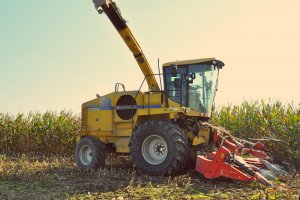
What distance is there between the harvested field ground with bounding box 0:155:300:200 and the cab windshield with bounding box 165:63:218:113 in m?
1.53

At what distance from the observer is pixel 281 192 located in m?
6.00

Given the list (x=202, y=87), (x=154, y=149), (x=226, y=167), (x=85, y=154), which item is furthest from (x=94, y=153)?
(x=226, y=167)

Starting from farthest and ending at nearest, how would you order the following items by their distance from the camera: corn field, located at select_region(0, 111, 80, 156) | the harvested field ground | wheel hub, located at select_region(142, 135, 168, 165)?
corn field, located at select_region(0, 111, 80, 156)
wheel hub, located at select_region(142, 135, 168, 165)
the harvested field ground

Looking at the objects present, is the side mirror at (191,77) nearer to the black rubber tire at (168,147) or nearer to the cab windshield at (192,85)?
the cab windshield at (192,85)

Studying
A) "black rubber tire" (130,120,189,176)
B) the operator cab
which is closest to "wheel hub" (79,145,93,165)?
"black rubber tire" (130,120,189,176)

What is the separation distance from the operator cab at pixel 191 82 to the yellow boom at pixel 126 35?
0.89 meters

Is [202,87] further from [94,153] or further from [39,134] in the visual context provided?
[39,134]

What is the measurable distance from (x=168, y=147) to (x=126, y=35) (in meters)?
3.35

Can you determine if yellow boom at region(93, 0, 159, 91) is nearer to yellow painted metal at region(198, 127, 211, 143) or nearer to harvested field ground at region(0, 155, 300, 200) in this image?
yellow painted metal at region(198, 127, 211, 143)

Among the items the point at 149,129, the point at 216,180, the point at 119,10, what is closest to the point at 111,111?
the point at 149,129

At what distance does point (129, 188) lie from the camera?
6.25 m

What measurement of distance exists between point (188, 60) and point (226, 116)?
13.1 feet

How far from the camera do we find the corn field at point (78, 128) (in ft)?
32.6

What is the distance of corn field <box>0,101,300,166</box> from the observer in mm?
9938
